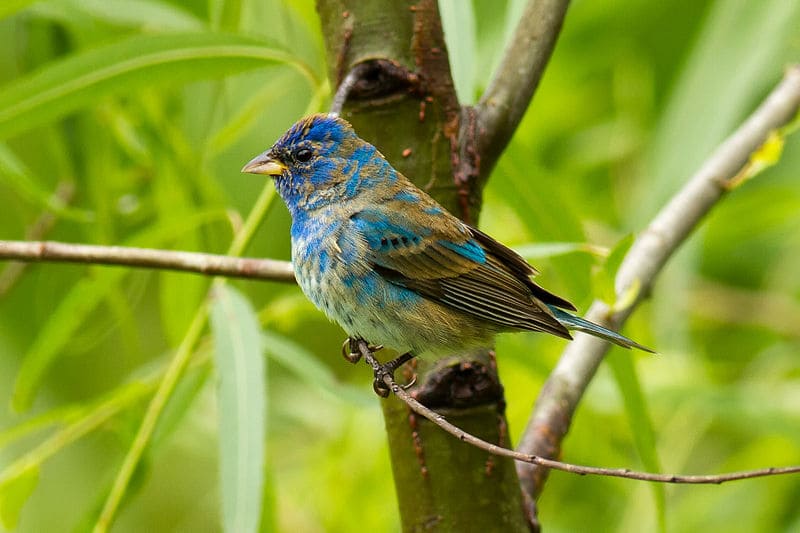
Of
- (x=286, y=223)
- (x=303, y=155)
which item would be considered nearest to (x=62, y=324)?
(x=303, y=155)

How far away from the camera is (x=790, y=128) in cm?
301

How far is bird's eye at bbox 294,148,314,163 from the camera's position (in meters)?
3.09

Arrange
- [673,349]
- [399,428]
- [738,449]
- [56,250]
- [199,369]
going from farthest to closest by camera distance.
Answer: [738,449] < [673,349] < [199,369] < [399,428] < [56,250]

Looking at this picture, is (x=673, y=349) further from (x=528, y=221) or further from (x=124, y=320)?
(x=124, y=320)

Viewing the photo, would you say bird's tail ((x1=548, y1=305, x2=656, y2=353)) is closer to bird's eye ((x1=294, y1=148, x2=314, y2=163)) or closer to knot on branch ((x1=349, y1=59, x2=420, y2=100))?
knot on branch ((x1=349, y1=59, x2=420, y2=100))

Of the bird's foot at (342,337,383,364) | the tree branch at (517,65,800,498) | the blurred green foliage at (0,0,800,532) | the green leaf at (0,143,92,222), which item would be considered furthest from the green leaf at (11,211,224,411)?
the tree branch at (517,65,800,498)

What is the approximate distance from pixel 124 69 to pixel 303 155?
1.87 ft

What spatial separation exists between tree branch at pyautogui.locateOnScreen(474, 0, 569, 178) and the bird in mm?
235

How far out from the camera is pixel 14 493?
2.84m

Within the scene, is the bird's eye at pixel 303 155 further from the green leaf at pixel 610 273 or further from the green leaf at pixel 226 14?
the green leaf at pixel 610 273

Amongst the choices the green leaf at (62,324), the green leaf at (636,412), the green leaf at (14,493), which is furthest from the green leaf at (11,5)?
the green leaf at (636,412)

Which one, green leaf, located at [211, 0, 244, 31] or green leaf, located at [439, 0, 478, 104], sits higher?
green leaf, located at [439, 0, 478, 104]

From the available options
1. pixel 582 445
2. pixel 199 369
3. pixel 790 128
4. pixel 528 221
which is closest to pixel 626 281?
pixel 528 221

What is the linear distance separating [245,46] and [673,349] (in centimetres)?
222
